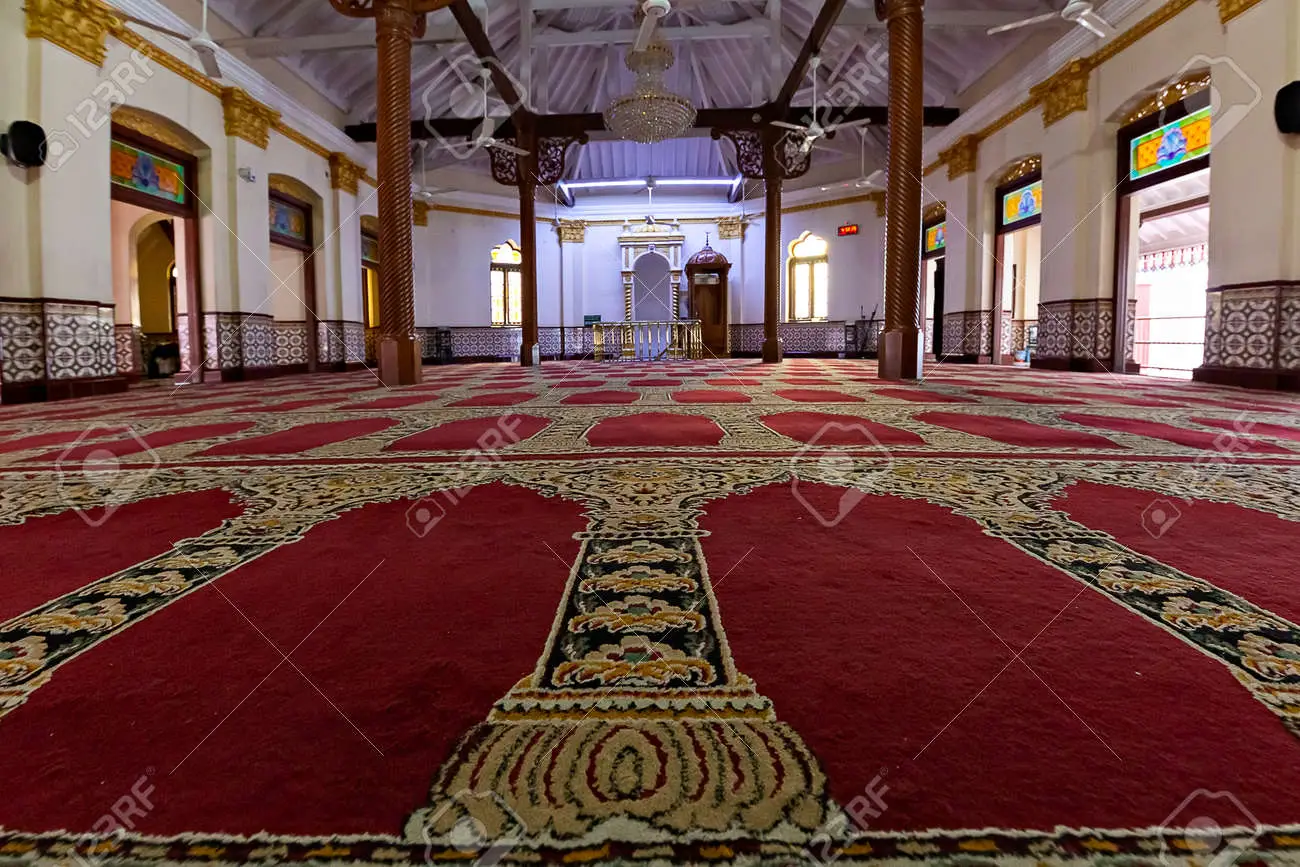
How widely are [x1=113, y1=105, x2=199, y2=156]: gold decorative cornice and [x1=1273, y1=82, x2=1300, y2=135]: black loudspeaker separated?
28.9ft

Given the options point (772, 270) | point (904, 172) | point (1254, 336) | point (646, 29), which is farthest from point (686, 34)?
point (1254, 336)

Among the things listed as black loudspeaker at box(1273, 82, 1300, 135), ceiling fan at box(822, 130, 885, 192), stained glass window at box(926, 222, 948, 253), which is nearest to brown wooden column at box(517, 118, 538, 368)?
ceiling fan at box(822, 130, 885, 192)

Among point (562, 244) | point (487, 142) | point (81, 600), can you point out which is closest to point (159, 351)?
point (487, 142)

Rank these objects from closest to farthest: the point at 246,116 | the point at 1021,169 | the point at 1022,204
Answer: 1. the point at 246,116
2. the point at 1021,169
3. the point at 1022,204

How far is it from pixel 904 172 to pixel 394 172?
3984 mm

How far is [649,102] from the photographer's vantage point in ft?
23.0

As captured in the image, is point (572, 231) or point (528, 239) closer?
point (528, 239)

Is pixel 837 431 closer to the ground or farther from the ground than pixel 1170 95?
closer to the ground

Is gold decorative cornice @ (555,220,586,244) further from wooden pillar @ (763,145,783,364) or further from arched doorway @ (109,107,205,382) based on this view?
arched doorway @ (109,107,205,382)

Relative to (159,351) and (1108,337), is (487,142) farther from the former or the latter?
(1108,337)

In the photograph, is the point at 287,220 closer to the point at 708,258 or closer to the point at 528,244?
the point at 528,244

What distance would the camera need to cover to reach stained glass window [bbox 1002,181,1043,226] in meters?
8.12

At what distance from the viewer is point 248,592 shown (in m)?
0.89

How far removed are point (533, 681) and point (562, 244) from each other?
14.2 metres
